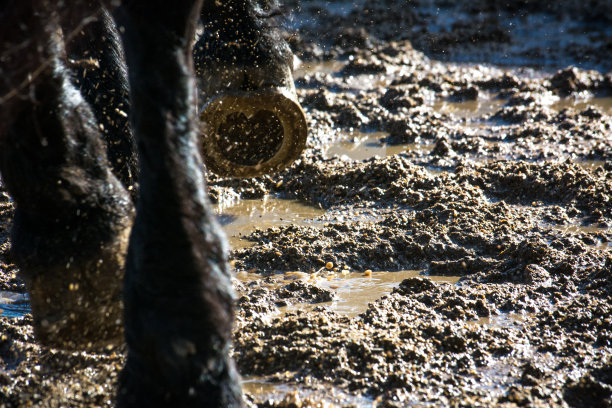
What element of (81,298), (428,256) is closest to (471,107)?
(428,256)

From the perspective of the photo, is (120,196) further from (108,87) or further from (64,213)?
(108,87)

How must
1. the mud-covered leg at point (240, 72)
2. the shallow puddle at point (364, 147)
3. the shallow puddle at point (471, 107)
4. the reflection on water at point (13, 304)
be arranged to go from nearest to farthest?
the reflection on water at point (13, 304) → the mud-covered leg at point (240, 72) → the shallow puddle at point (364, 147) → the shallow puddle at point (471, 107)

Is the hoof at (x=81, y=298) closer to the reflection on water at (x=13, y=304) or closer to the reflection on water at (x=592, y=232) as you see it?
the reflection on water at (x=13, y=304)

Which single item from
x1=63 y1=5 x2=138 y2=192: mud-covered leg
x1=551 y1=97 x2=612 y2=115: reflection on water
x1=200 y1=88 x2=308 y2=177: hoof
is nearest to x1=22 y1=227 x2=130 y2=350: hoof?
x1=63 y1=5 x2=138 y2=192: mud-covered leg

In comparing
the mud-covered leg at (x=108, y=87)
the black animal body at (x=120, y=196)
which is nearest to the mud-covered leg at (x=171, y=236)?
the black animal body at (x=120, y=196)

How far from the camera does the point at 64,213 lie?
2.26 metres

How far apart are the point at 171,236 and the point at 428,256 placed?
2.06 meters

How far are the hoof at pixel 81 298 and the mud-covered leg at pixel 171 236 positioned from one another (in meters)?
0.54

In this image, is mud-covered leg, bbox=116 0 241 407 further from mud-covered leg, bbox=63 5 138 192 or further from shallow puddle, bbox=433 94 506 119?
shallow puddle, bbox=433 94 506 119

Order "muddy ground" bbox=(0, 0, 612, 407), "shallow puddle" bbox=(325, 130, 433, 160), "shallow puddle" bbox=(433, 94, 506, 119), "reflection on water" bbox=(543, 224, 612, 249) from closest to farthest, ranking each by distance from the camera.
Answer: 1. "muddy ground" bbox=(0, 0, 612, 407)
2. "reflection on water" bbox=(543, 224, 612, 249)
3. "shallow puddle" bbox=(325, 130, 433, 160)
4. "shallow puddle" bbox=(433, 94, 506, 119)

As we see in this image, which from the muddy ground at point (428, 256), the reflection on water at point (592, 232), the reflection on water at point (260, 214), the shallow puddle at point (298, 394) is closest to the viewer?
the shallow puddle at point (298, 394)

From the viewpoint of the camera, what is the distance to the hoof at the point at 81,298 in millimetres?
2299

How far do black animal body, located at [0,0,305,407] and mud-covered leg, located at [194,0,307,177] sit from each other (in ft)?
1.53

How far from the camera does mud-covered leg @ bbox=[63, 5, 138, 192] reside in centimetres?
291
